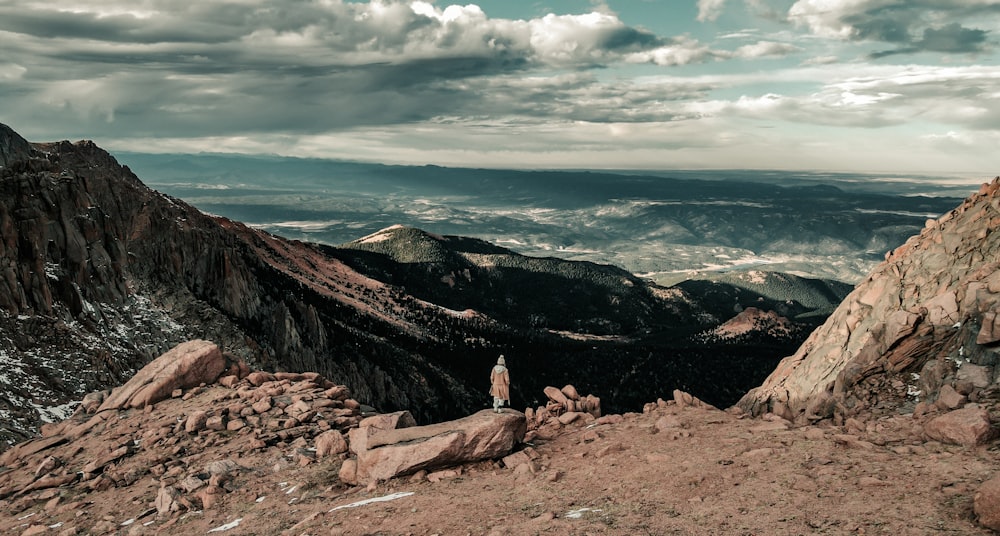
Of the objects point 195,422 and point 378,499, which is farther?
point 195,422

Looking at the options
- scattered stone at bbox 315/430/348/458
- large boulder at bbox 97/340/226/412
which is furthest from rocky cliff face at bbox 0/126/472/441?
scattered stone at bbox 315/430/348/458

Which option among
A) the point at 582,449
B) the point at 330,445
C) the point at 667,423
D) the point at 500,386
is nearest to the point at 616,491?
the point at 582,449

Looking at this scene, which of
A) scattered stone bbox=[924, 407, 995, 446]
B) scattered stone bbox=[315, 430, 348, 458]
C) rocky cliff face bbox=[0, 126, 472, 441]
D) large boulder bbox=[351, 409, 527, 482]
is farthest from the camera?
rocky cliff face bbox=[0, 126, 472, 441]

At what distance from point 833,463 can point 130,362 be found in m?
60.7

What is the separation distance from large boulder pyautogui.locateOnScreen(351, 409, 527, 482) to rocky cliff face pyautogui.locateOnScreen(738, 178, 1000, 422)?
603 inches

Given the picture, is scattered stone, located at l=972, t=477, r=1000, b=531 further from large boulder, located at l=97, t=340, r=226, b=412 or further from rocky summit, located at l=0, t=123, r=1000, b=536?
Answer: large boulder, located at l=97, t=340, r=226, b=412

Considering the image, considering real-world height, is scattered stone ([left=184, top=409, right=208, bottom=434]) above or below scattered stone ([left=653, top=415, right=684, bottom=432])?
below

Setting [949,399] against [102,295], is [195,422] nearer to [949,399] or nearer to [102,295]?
[949,399]

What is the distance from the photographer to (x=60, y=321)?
5662cm

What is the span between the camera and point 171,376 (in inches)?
1395

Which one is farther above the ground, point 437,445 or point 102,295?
point 437,445

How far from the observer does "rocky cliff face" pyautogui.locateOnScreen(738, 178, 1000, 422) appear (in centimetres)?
2745

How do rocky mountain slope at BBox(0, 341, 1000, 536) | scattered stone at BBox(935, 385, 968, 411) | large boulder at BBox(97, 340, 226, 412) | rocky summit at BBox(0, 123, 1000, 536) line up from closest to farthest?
rocky mountain slope at BBox(0, 341, 1000, 536) → rocky summit at BBox(0, 123, 1000, 536) → scattered stone at BBox(935, 385, 968, 411) → large boulder at BBox(97, 340, 226, 412)

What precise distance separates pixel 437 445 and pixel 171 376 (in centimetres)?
1932
